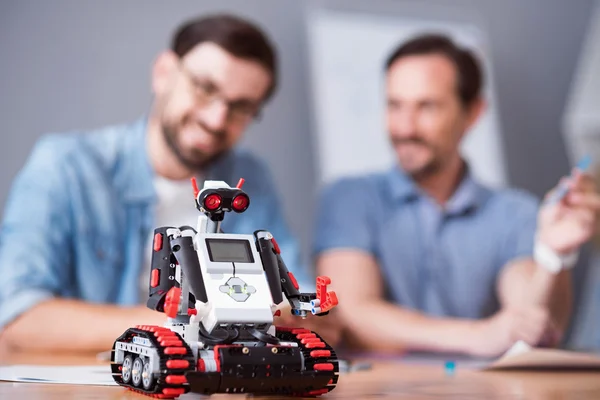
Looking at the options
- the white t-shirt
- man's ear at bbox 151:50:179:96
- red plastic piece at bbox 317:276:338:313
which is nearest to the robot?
red plastic piece at bbox 317:276:338:313

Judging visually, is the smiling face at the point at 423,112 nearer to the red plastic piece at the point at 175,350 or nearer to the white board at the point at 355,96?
the white board at the point at 355,96

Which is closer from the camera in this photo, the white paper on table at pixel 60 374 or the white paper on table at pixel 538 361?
the white paper on table at pixel 60 374

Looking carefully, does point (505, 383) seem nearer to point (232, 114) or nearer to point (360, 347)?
point (360, 347)

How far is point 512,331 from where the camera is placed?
431cm

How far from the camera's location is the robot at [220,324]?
6.95 feet

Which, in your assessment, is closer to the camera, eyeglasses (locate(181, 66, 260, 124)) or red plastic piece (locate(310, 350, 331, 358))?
red plastic piece (locate(310, 350, 331, 358))

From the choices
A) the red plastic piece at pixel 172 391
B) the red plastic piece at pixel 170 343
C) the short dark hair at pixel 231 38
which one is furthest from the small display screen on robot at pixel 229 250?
the short dark hair at pixel 231 38

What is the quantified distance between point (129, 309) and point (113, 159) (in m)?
0.80

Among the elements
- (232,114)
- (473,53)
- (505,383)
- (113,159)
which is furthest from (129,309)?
(473,53)

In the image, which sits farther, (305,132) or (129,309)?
(305,132)

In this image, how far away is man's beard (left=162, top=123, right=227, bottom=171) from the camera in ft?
14.1

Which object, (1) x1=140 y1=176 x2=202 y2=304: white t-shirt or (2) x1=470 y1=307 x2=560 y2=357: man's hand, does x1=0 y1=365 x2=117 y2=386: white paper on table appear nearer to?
(1) x1=140 y1=176 x2=202 y2=304: white t-shirt

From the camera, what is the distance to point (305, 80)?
4.87 metres

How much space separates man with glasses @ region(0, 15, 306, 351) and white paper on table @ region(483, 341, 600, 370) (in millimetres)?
1189
